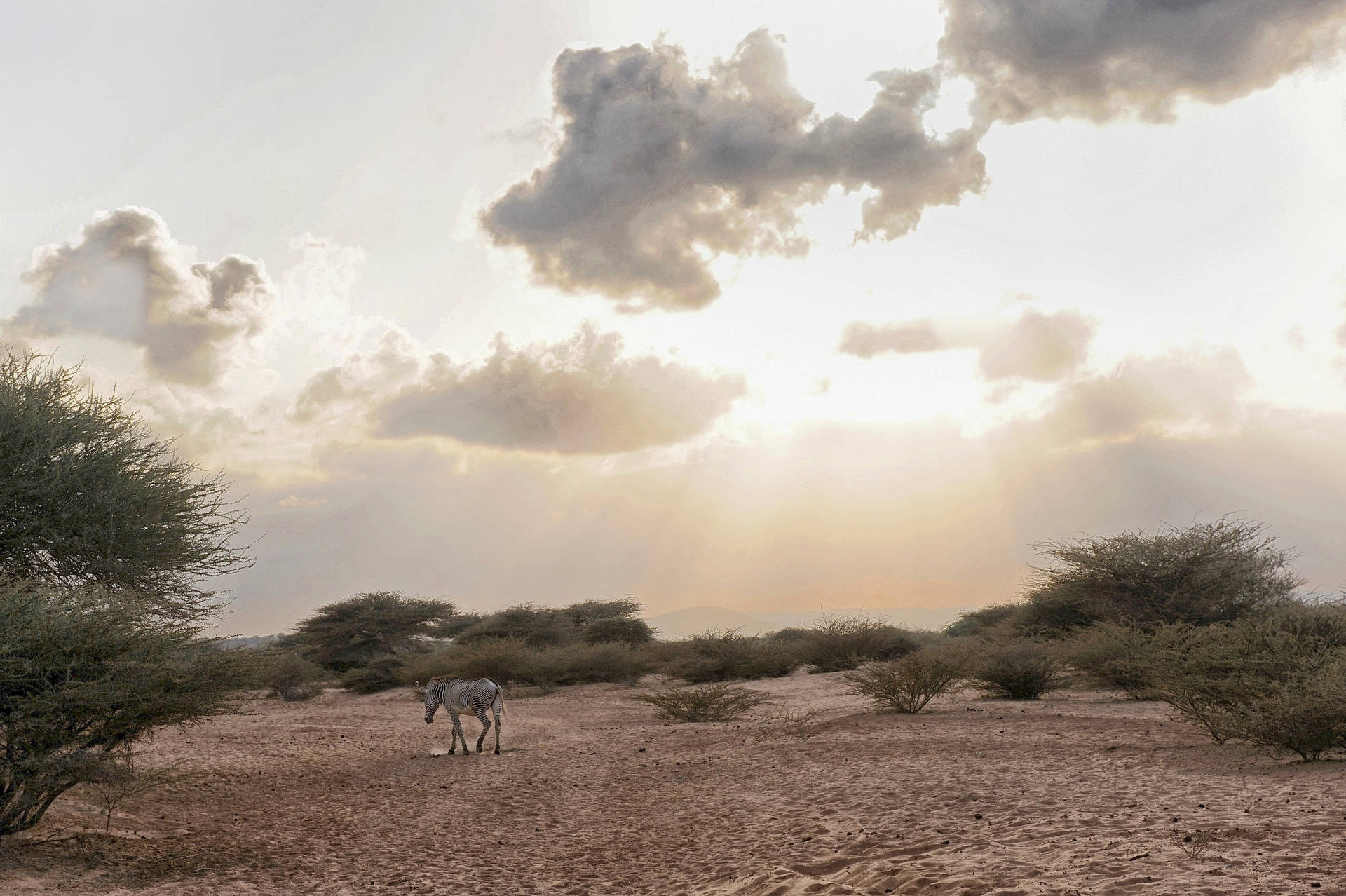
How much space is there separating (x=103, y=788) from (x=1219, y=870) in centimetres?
940

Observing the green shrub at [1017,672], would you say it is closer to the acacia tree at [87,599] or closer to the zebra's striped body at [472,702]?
the zebra's striped body at [472,702]

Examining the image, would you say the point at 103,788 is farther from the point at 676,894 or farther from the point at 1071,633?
the point at 1071,633

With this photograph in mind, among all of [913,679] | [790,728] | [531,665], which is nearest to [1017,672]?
[913,679]

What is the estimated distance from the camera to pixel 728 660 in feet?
90.4

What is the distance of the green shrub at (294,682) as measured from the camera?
25.6 m

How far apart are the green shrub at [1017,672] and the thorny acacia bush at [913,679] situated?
169 centimetres

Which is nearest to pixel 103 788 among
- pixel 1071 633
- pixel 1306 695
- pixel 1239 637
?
pixel 1306 695

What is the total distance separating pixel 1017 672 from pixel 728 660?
39.3 feet

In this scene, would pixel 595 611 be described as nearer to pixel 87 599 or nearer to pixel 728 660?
pixel 728 660

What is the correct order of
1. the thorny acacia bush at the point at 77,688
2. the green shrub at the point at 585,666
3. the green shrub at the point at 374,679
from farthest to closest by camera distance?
the green shrub at the point at 374,679, the green shrub at the point at 585,666, the thorny acacia bush at the point at 77,688

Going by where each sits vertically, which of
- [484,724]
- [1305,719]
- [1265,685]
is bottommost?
[484,724]

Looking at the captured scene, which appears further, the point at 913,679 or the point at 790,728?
the point at 913,679

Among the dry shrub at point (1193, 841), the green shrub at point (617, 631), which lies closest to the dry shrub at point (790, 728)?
the dry shrub at point (1193, 841)

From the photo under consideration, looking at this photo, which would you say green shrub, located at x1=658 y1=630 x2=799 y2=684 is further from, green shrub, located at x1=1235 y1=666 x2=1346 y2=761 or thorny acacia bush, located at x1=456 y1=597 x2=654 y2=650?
green shrub, located at x1=1235 y1=666 x2=1346 y2=761
